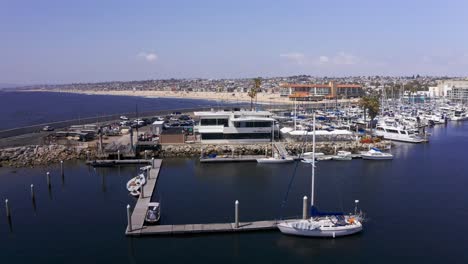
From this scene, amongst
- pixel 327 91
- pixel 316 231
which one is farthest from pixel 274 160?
pixel 327 91

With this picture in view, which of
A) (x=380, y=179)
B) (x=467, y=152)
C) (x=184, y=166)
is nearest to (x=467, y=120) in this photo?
(x=467, y=152)

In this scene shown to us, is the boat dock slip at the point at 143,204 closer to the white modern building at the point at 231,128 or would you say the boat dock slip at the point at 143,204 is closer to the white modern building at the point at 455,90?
the white modern building at the point at 231,128

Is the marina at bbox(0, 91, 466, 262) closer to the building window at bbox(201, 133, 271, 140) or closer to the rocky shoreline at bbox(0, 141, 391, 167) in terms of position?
the rocky shoreline at bbox(0, 141, 391, 167)

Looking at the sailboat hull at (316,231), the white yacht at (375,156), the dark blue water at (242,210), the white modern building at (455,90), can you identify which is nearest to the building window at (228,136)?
the dark blue water at (242,210)

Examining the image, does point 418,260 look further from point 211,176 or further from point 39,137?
point 39,137

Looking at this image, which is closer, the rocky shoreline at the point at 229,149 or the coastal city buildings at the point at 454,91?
the rocky shoreline at the point at 229,149

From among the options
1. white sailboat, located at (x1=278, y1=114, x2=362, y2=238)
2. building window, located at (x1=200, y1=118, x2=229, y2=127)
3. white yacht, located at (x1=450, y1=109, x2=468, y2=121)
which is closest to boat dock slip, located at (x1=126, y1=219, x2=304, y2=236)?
white sailboat, located at (x1=278, y1=114, x2=362, y2=238)

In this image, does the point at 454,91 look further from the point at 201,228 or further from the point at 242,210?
the point at 201,228
